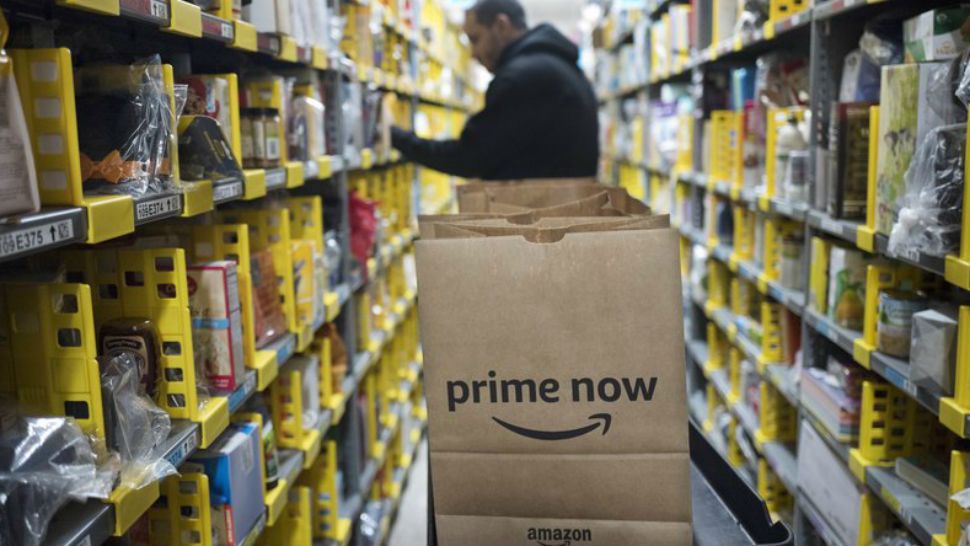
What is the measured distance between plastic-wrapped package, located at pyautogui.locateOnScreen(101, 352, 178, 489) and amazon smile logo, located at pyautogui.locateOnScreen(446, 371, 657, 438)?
0.51m

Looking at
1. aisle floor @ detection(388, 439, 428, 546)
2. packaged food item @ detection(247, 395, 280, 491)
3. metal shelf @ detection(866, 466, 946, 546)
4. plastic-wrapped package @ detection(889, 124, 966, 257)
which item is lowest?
aisle floor @ detection(388, 439, 428, 546)

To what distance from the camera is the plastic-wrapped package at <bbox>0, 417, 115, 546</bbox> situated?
1.13 meters

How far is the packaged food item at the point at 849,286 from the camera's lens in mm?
2406

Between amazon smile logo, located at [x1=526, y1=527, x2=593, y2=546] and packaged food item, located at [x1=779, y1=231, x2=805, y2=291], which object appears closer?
amazon smile logo, located at [x1=526, y1=527, x2=593, y2=546]

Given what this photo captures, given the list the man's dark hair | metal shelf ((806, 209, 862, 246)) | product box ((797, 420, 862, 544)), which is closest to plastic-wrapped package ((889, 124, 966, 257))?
metal shelf ((806, 209, 862, 246))

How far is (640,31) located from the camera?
5762mm

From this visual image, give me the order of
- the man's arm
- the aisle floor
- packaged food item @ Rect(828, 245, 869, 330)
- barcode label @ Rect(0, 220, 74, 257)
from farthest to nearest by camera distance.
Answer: the man's arm → the aisle floor → packaged food item @ Rect(828, 245, 869, 330) → barcode label @ Rect(0, 220, 74, 257)

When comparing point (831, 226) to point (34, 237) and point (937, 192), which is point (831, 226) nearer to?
point (937, 192)

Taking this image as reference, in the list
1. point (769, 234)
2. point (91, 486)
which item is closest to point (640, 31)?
point (769, 234)

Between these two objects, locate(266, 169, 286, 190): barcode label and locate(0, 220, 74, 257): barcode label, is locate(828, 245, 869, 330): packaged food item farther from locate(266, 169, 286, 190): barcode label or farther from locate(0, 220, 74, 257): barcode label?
locate(0, 220, 74, 257): barcode label

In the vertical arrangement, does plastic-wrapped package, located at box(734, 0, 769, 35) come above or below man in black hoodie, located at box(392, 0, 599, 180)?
above

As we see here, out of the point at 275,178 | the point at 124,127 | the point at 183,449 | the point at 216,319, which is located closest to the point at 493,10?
the point at 275,178

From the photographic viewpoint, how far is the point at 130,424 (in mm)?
1435

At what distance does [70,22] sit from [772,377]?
7.90 ft
